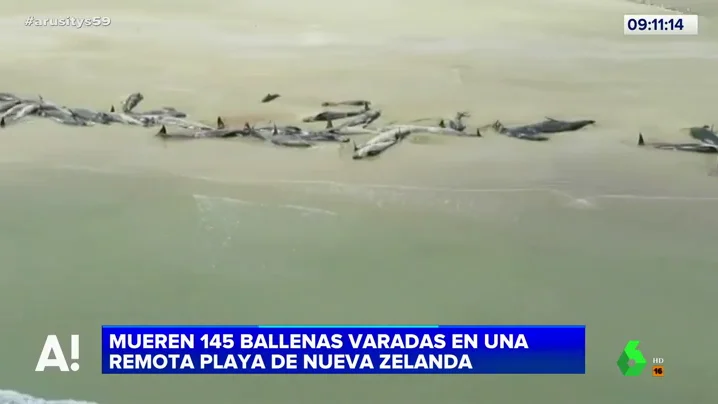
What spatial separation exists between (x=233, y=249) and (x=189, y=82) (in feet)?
1.33

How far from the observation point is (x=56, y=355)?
106 cm

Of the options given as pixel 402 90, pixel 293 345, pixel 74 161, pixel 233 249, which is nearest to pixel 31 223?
pixel 74 161

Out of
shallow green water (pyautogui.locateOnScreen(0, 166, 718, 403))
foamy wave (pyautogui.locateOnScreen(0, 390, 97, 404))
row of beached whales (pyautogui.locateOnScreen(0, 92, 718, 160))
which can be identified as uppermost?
row of beached whales (pyautogui.locateOnScreen(0, 92, 718, 160))

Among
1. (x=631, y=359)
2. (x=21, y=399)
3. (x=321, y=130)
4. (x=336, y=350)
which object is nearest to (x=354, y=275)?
(x=336, y=350)

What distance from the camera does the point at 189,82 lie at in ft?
3.50

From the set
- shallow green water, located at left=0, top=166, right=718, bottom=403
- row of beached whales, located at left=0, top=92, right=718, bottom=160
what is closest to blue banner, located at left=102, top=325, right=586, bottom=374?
shallow green water, located at left=0, top=166, right=718, bottom=403

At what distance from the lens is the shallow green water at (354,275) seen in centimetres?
104

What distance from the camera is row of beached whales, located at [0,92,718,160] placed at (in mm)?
1047
